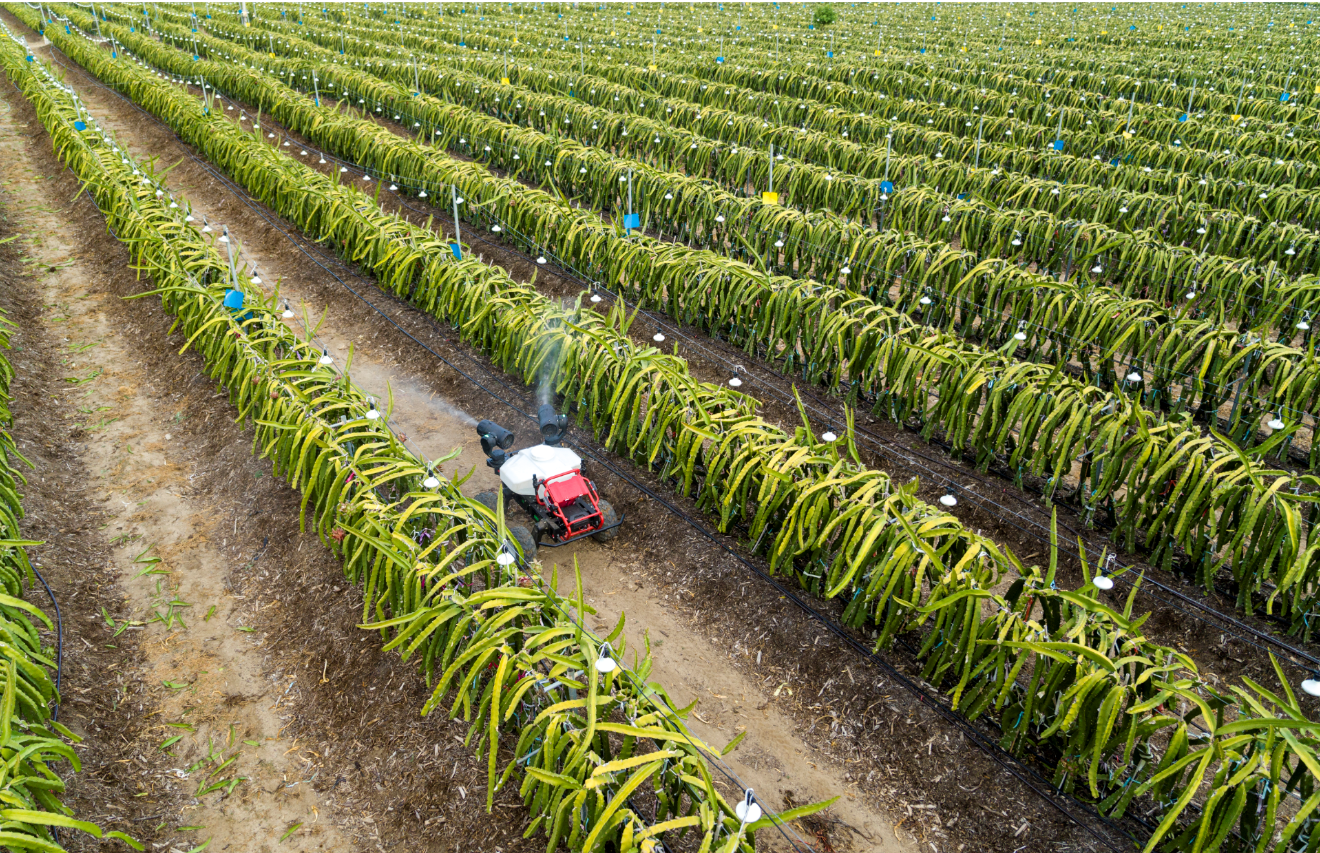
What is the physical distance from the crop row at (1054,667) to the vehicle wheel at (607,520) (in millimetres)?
601

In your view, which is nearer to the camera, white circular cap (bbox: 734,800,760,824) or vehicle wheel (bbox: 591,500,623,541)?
white circular cap (bbox: 734,800,760,824)

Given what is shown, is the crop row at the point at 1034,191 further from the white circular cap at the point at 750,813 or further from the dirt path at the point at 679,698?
the white circular cap at the point at 750,813

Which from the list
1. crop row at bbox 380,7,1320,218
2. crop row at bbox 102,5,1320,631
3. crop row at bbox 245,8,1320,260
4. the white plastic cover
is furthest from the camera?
crop row at bbox 380,7,1320,218

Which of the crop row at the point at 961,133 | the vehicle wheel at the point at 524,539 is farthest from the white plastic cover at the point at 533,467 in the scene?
the crop row at the point at 961,133

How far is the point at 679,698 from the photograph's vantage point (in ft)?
12.9

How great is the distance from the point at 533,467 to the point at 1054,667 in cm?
277

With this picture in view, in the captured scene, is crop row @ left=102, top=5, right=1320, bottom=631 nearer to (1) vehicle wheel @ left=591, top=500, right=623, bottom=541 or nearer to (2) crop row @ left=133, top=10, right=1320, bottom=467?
(1) vehicle wheel @ left=591, top=500, right=623, bottom=541

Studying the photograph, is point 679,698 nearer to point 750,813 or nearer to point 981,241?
point 750,813

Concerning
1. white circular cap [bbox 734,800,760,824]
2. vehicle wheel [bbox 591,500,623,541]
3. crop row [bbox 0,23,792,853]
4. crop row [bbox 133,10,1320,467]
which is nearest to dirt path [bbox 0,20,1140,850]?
vehicle wheel [bbox 591,500,623,541]

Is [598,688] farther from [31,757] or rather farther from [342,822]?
[31,757]

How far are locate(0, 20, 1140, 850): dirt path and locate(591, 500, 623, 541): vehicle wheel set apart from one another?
0.08 meters

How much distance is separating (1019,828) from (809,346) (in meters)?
Result: 3.70

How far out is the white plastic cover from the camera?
183 inches

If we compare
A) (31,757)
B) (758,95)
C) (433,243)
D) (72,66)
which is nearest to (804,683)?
(31,757)
